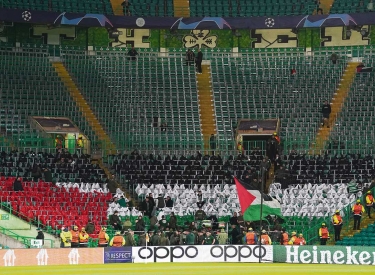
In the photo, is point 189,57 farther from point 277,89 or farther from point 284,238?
point 284,238

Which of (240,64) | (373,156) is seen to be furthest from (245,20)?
(373,156)

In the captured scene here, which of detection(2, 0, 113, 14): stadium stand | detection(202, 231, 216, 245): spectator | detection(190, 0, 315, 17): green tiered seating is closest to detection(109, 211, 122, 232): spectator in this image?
detection(202, 231, 216, 245): spectator

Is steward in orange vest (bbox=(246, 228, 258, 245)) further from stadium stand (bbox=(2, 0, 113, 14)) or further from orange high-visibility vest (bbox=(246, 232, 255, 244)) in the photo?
stadium stand (bbox=(2, 0, 113, 14))

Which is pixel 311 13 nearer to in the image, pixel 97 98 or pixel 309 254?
pixel 97 98

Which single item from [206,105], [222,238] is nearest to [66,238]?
[222,238]

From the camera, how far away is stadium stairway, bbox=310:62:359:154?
6481 cm

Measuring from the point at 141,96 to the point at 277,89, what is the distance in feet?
26.4

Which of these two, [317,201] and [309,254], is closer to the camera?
[309,254]

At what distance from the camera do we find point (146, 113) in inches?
2643

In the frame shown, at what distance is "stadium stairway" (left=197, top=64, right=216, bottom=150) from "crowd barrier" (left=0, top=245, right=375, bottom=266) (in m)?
17.3

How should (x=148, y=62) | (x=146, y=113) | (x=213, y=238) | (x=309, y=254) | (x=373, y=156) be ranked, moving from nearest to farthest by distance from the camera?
(x=309, y=254) < (x=213, y=238) < (x=373, y=156) < (x=146, y=113) < (x=148, y=62)

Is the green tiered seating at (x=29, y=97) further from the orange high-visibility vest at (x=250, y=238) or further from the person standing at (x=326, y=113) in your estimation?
the orange high-visibility vest at (x=250, y=238)

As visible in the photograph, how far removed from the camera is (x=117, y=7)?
7350 cm

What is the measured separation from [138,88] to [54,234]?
17353 millimetres
